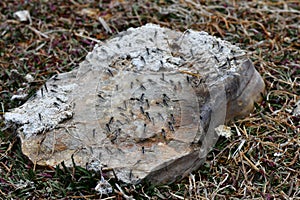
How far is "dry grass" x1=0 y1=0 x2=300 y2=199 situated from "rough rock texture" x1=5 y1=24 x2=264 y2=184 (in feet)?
0.25

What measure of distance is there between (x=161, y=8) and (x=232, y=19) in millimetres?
469

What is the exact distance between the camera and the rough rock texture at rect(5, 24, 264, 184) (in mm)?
2432

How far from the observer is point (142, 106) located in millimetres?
2584

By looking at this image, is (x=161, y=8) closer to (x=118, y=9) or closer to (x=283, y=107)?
(x=118, y=9)

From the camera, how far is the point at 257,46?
3348 mm

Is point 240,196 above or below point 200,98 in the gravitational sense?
below

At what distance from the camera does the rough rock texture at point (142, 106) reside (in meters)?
2.43

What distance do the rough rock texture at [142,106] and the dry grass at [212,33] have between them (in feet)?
0.25

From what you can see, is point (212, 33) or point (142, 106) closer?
point (142, 106)

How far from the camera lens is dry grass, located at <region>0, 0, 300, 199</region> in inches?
95.0

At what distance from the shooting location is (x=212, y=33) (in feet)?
11.3

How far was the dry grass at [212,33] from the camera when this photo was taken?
7.92ft

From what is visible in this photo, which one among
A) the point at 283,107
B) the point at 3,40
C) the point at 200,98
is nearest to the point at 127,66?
the point at 200,98

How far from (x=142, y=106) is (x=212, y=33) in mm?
1047
